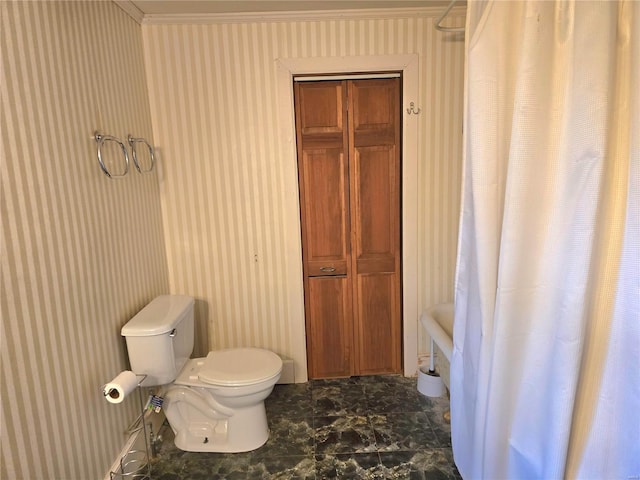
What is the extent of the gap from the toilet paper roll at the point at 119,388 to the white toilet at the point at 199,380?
0.16 meters

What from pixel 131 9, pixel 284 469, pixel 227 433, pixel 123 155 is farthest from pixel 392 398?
pixel 131 9

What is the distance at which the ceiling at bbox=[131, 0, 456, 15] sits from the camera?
228 cm

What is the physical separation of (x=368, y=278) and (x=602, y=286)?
5.52 ft

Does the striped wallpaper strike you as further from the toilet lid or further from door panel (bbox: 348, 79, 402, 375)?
the toilet lid

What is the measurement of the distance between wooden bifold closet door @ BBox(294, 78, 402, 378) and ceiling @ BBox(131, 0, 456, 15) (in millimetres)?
413

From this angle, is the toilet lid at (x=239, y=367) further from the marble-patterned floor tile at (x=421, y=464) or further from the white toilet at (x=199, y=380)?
the marble-patterned floor tile at (x=421, y=464)

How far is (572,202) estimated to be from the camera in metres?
1.19

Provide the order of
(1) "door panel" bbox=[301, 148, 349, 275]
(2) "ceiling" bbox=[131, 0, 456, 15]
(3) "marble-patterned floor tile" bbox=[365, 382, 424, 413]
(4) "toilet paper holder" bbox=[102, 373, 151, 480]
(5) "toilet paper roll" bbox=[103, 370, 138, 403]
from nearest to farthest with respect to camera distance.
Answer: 1. (5) "toilet paper roll" bbox=[103, 370, 138, 403]
2. (4) "toilet paper holder" bbox=[102, 373, 151, 480]
3. (2) "ceiling" bbox=[131, 0, 456, 15]
4. (3) "marble-patterned floor tile" bbox=[365, 382, 424, 413]
5. (1) "door panel" bbox=[301, 148, 349, 275]

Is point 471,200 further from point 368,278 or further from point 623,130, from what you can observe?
point 368,278

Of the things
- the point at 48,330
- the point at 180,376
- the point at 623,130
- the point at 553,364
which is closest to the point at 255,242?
the point at 180,376

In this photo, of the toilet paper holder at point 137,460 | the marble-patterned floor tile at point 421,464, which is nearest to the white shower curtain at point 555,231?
the marble-patterned floor tile at point 421,464

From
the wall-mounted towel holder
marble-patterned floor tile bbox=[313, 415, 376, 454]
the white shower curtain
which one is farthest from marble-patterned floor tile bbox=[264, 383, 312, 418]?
the wall-mounted towel holder

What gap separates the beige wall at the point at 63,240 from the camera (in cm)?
133

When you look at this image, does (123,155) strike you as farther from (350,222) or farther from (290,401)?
(290,401)
